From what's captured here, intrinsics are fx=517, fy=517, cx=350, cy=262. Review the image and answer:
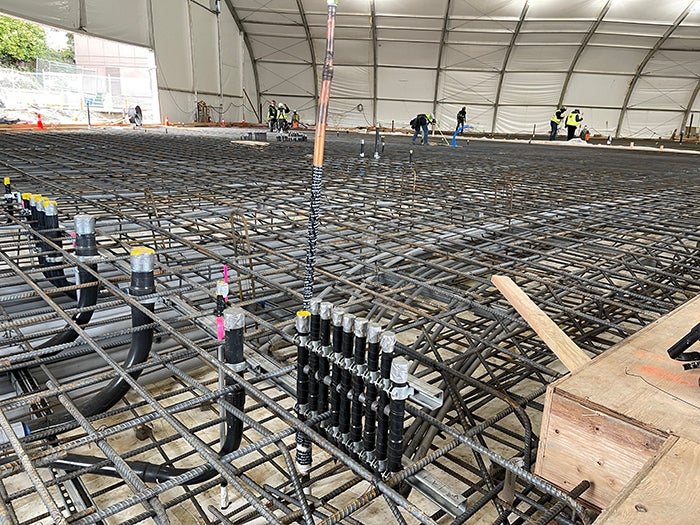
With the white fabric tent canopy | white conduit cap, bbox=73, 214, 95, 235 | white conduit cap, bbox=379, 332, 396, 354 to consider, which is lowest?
white conduit cap, bbox=73, 214, 95, 235

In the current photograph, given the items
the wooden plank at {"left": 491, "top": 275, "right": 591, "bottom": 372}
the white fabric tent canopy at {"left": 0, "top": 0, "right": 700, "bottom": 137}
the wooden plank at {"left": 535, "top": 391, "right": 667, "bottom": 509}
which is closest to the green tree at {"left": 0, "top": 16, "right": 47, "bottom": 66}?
the white fabric tent canopy at {"left": 0, "top": 0, "right": 700, "bottom": 137}

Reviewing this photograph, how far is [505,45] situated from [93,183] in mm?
26848

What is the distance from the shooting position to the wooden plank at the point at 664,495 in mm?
1185

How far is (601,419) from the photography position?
1529 millimetres

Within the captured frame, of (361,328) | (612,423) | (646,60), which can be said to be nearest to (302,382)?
(361,328)

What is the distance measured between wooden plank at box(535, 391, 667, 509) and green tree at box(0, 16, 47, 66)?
118ft

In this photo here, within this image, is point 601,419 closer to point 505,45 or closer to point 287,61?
point 505,45

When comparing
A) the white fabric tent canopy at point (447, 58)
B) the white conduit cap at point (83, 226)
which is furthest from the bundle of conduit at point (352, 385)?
the white fabric tent canopy at point (447, 58)

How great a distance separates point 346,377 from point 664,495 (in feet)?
3.42

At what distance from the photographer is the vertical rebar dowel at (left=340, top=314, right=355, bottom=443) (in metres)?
1.92

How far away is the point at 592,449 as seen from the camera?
154 centimetres

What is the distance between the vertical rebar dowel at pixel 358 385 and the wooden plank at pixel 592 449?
64 centimetres

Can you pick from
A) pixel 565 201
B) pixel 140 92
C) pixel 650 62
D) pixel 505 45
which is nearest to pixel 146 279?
pixel 565 201

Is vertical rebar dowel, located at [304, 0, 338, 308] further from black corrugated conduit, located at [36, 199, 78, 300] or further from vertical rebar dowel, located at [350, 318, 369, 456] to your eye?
black corrugated conduit, located at [36, 199, 78, 300]
